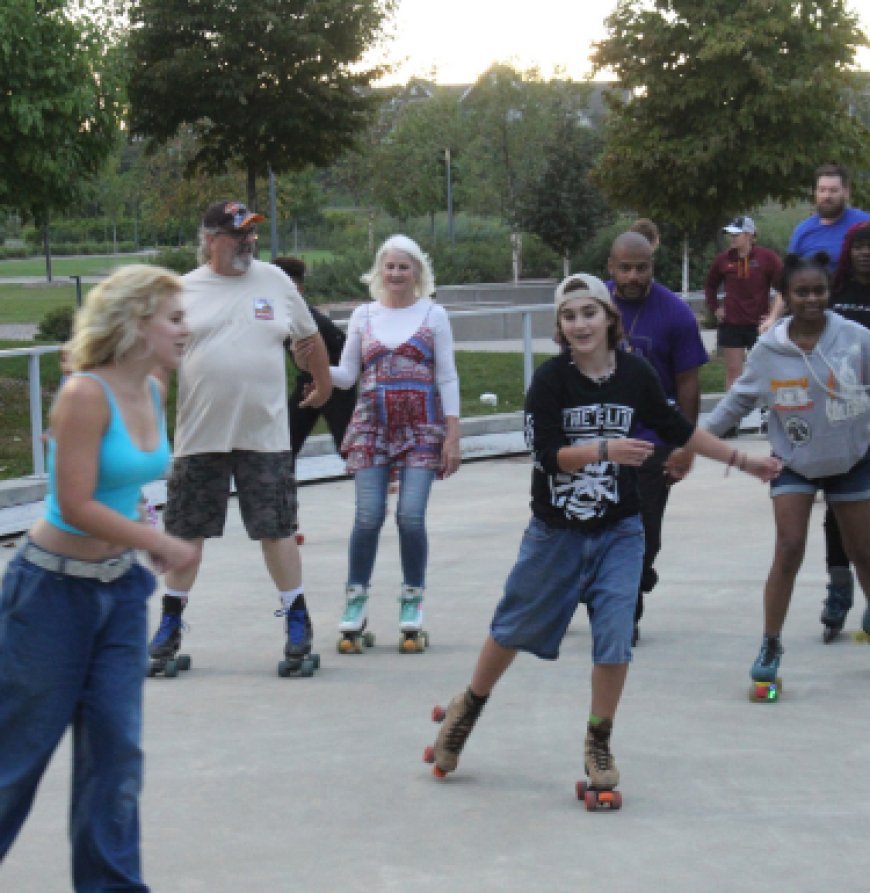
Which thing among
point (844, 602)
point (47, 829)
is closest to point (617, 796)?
point (47, 829)

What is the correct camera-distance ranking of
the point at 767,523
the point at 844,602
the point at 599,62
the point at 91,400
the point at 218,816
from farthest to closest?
1. the point at 599,62
2. the point at 767,523
3. the point at 844,602
4. the point at 218,816
5. the point at 91,400

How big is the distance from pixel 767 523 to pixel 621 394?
5.29 metres

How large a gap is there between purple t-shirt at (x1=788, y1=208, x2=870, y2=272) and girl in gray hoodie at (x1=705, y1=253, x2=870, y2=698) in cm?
274

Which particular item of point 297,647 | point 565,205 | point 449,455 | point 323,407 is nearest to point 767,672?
point 449,455

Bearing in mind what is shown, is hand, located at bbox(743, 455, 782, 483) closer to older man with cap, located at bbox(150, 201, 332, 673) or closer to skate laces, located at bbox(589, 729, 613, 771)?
skate laces, located at bbox(589, 729, 613, 771)

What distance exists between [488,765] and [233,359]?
204cm

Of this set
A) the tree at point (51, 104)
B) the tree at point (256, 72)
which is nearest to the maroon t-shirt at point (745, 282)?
the tree at point (51, 104)

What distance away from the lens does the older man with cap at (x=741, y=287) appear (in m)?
14.6

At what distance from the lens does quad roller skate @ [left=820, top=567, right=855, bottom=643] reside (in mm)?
7180

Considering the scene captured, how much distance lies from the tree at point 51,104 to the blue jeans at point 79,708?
12.0 metres

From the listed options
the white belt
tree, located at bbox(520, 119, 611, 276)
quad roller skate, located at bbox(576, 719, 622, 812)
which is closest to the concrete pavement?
quad roller skate, located at bbox(576, 719, 622, 812)

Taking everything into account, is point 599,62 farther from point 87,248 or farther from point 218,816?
point 87,248

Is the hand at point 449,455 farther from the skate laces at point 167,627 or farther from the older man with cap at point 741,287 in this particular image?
the older man with cap at point 741,287

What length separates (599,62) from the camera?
27281 millimetres
